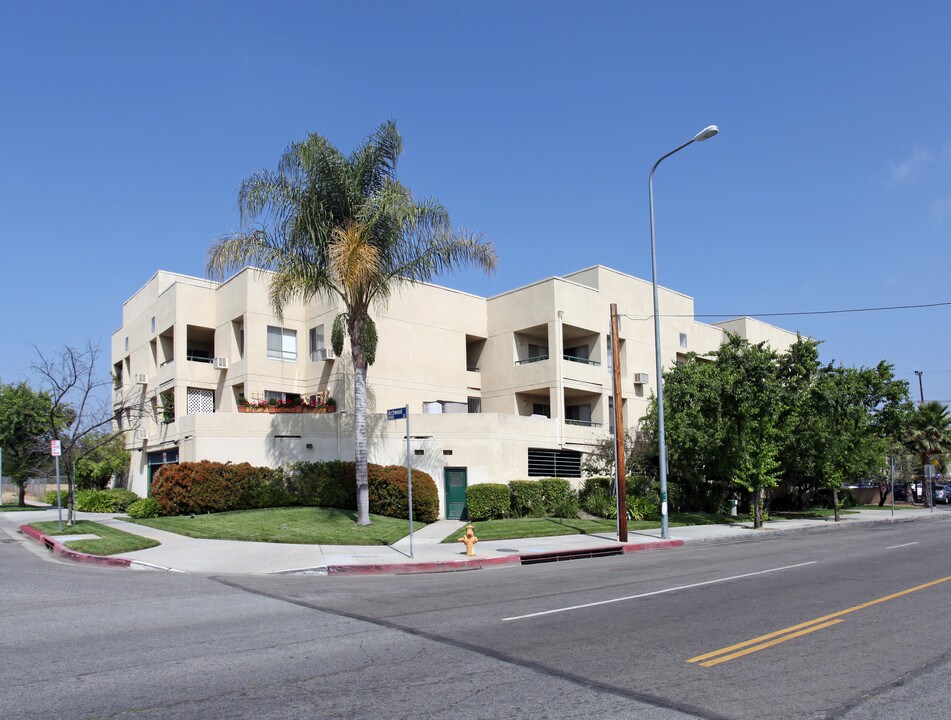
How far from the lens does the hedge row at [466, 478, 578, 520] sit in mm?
27531

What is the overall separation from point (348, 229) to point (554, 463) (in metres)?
15.1

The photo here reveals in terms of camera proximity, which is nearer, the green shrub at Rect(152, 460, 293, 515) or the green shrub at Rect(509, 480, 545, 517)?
the green shrub at Rect(152, 460, 293, 515)

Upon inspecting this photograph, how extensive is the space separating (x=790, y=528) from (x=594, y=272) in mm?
15199

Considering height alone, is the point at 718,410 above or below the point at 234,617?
above

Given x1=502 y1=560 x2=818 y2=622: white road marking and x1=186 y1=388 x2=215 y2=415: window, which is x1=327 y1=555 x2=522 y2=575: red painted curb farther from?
x1=186 y1=388 x2=215 y2=415: window

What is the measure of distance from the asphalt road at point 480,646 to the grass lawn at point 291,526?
5501 millimetres

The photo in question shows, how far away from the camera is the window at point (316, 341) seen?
34.0 m

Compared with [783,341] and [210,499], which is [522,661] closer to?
[210,499]

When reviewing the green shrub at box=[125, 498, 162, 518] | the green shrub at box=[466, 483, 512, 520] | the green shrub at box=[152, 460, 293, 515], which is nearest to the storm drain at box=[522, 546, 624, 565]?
the green shrub at box=[466, 483, 512, 520]

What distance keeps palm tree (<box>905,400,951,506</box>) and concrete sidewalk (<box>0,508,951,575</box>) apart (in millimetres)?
35613

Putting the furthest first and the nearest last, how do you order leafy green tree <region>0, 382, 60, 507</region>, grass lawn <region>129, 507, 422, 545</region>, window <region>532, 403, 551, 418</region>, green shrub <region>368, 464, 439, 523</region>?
leafy green tree <region>0, 382, 60, 507</region> < window <region>532, 403, 551, 418</region> < green shrub <region>368, 464, 439, 523</region> < grass lawn <region>129, 507, 422, 545</region>

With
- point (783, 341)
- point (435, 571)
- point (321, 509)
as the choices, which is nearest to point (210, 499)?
point (321, 509)

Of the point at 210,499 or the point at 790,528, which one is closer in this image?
the point at 210,499

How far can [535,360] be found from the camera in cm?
3662
